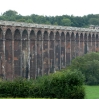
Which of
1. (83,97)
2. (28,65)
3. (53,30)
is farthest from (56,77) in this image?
(53,30)

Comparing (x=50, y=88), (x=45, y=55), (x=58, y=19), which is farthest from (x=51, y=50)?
(x=58, y=19)

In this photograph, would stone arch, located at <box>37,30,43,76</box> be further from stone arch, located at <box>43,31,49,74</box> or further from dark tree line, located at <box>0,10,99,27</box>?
dark tree line, located at <box>0,10,99,27</box>

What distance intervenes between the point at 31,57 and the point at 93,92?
9.72 metres

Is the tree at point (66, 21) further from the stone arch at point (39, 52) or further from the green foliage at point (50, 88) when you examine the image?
the green foliage at point (50, 88)

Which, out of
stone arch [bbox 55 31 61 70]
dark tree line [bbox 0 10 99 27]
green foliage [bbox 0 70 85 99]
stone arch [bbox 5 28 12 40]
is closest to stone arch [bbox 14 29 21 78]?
stone arch [bbox 5 28 12 40]

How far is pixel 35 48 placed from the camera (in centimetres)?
4297

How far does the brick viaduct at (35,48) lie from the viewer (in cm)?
3712

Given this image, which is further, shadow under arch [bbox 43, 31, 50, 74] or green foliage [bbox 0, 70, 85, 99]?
shadow under arch [bbox 43, 31, 50, 74]

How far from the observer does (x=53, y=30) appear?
48875 millimetres

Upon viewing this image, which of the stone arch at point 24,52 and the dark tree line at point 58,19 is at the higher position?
the dark tree line at point 58,19

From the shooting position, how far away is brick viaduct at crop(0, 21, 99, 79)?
37.1 meters

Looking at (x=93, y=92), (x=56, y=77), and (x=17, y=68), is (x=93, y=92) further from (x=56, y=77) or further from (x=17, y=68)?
(x=56, y=77)

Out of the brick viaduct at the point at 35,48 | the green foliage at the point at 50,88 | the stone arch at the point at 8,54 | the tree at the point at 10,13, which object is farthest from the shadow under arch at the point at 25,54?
the tree at the point at 10,13

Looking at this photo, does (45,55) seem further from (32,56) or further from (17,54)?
(17,54)
